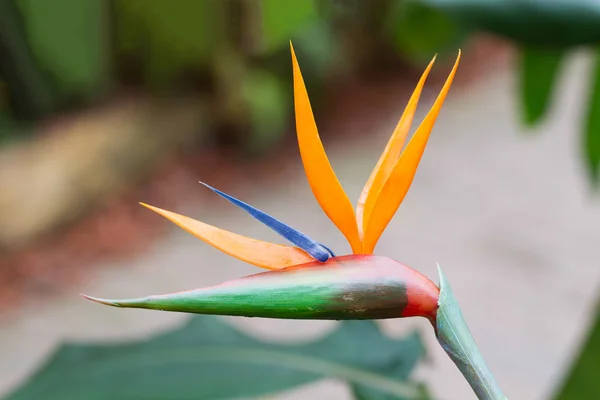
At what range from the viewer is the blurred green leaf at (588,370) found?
1.71 feet

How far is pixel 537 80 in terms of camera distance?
28.1 inches

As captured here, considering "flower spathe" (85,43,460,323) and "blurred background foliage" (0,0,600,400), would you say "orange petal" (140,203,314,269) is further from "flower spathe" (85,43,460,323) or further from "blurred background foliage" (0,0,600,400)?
"blurred background foliage" (0,0,600,400)

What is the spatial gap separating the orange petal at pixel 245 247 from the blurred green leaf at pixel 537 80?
22.5 inches

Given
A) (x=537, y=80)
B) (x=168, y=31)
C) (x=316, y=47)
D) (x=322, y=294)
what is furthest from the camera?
(x=316, y=47)

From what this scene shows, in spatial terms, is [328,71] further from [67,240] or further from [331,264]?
[331,264]

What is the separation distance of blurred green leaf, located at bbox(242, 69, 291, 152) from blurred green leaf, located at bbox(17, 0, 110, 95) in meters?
0.50

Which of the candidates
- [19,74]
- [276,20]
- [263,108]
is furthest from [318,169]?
[263,108]

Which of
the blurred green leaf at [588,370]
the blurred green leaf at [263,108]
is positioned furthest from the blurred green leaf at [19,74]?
the blurred green leaf at [588,370]

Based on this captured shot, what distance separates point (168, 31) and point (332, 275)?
215 cm

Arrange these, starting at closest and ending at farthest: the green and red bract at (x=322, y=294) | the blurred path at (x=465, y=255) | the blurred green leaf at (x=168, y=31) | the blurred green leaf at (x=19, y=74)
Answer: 1. the green and red bract at (x=322, y=294)
2. the blurred path at (x=465, y=255)
3. the blurred green leaf at (x=19, y=74)
4. the blurred green leaf at (x=168, y=31)

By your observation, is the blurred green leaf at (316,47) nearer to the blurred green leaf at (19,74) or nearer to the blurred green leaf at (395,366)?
the blurred green leaf at (19,74)

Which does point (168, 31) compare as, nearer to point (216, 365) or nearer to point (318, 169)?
point (216, 365)

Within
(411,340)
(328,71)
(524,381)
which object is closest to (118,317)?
(524,381)

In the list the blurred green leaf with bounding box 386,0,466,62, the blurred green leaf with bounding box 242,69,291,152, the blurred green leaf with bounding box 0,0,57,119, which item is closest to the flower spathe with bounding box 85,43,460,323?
the blurred green leaf with bounding box 386,0,466,62
